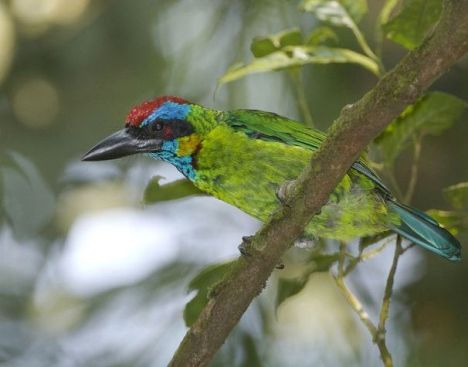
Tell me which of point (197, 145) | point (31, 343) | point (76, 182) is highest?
point (76, 182)

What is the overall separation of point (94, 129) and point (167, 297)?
1.01 m

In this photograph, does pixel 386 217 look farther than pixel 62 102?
No

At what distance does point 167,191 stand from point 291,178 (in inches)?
17.0

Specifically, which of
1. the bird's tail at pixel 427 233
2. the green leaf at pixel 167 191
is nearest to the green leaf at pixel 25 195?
the green leaf at pixel 167 191

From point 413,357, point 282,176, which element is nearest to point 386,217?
point 282,176

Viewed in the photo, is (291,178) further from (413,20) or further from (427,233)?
(413,20)

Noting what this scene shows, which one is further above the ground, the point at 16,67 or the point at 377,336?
the point at 16,67

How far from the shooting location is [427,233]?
281cm

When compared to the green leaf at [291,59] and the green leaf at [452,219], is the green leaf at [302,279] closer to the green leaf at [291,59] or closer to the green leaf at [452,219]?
the green leaf at [452,219]

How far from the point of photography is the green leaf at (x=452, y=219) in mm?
2820

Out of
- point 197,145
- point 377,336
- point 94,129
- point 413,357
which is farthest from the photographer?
point 94,129

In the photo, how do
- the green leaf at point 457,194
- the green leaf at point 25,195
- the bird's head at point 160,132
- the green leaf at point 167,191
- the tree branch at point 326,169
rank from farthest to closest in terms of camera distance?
the green leaf at point 25,195 → the bird's head at point 160,132 → the green leaf at point 167,191 → the green leaf at point 457,194 → the tree branch at point 326,169

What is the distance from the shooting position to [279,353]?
399 cm

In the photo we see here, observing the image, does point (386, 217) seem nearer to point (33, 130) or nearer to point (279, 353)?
point (279, 353)
